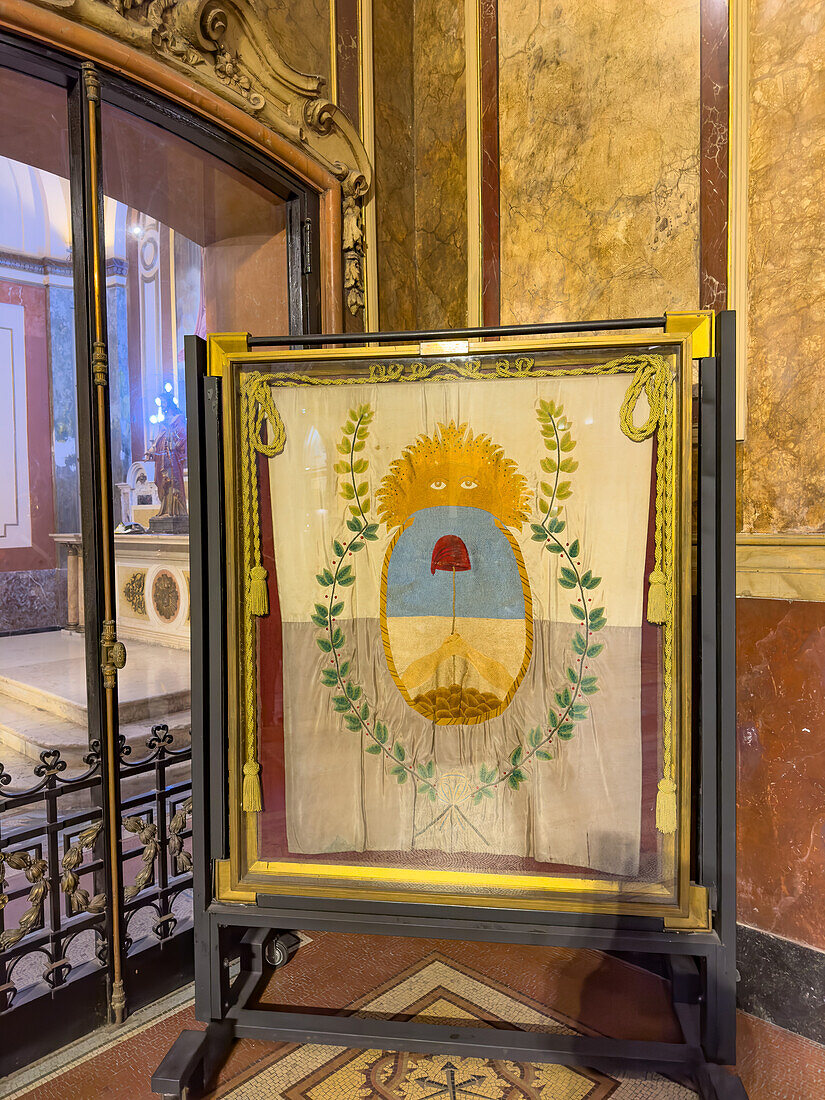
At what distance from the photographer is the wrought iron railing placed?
5.65ft

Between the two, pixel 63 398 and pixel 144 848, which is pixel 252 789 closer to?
pixel 144 848

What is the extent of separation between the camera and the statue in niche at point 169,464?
79.7 inches

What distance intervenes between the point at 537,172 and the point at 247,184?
3.22 feet

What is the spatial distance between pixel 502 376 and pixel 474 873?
1.17 metres

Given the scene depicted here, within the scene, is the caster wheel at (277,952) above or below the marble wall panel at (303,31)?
below

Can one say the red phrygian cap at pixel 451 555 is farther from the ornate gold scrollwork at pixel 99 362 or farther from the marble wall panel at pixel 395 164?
the marble wall panel at pixel 395 164

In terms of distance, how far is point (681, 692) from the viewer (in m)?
1.52

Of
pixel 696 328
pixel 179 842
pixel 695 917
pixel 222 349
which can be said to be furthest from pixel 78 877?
pixel 696 328

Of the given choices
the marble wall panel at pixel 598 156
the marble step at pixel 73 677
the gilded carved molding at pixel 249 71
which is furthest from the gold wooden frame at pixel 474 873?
the gilded carved molding at pixel 249 71

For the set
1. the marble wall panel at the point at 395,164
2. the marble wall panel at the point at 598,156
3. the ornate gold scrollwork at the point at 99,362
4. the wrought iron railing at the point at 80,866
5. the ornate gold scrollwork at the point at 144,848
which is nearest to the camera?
the wrought iron railing at the point at 80,866

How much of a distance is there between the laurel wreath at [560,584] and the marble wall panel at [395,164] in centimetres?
116

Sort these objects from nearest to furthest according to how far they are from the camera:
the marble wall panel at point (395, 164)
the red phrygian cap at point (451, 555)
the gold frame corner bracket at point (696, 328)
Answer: the gold frame corner bracket at point (696, 328) → the red phrygian cap at point (451, 555) → the marble wall panel at point (395, 164)

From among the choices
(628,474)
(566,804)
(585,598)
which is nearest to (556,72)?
(628,474)

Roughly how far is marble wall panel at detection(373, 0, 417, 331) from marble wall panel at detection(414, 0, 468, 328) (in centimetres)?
3
